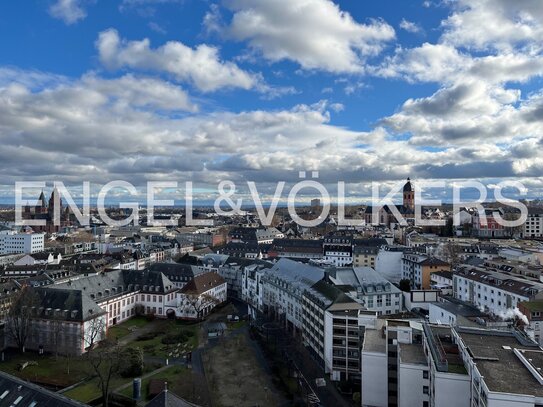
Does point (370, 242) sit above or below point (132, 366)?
above

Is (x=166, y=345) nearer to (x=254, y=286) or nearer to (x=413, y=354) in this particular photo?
(x=254, y=286)

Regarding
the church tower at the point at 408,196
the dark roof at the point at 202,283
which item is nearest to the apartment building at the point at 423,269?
the dark roof at the point at 202,283

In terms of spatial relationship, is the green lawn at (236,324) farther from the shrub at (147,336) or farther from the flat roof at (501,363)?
the flat roof at (501,363)

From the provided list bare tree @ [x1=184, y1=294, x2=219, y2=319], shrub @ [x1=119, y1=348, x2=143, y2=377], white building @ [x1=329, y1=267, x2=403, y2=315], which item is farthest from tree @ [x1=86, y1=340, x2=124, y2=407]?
white building @ [x1=329, y1=267, x2=403, y2=315]

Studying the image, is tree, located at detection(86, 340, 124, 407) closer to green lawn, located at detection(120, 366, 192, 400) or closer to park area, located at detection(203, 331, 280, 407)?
green lawn, located at detection(120, 366, 192, 400)

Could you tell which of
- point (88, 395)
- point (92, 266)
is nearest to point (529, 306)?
point (88, 395)

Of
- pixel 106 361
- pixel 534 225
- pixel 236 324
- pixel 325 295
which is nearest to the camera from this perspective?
pixel 106 361

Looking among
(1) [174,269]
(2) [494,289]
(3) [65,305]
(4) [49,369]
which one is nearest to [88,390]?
(4) [49,369]
